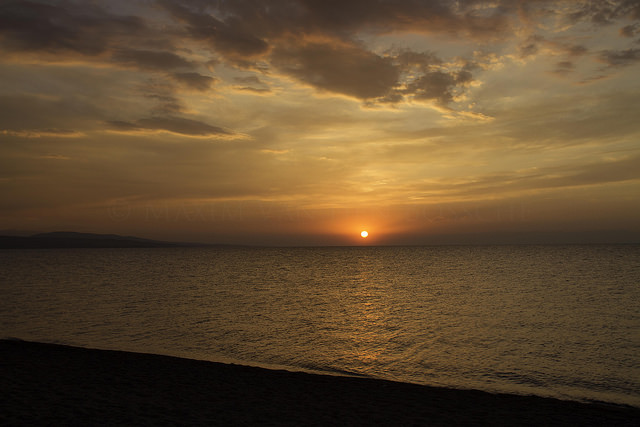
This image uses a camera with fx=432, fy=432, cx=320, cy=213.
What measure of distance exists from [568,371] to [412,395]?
9223 millimetres

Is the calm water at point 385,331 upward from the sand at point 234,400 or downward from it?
downward

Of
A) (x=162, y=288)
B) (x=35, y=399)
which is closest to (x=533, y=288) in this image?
(x=162, y=288)

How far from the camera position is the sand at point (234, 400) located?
493 inches

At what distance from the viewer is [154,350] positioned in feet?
77.0

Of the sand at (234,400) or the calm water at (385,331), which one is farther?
the calm water at (385,331)

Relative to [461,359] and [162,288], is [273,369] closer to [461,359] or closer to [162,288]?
[461,359]

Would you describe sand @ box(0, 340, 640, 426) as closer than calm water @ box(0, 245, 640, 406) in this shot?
Yes

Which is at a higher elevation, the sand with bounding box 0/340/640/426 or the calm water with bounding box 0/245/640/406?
the sand with bounding box 0/340/640/426

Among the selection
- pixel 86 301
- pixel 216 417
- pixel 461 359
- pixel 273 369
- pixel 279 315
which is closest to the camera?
pixel 216 417

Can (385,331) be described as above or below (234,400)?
below

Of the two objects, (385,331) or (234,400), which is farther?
(385,331)

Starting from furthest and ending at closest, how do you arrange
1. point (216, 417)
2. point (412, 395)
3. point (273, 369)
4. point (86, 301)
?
point (86, 301)
point (273, 369)
point (412, 395)
point (216, 417)

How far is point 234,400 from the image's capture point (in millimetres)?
14484

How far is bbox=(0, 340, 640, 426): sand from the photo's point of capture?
12523 millimetres
